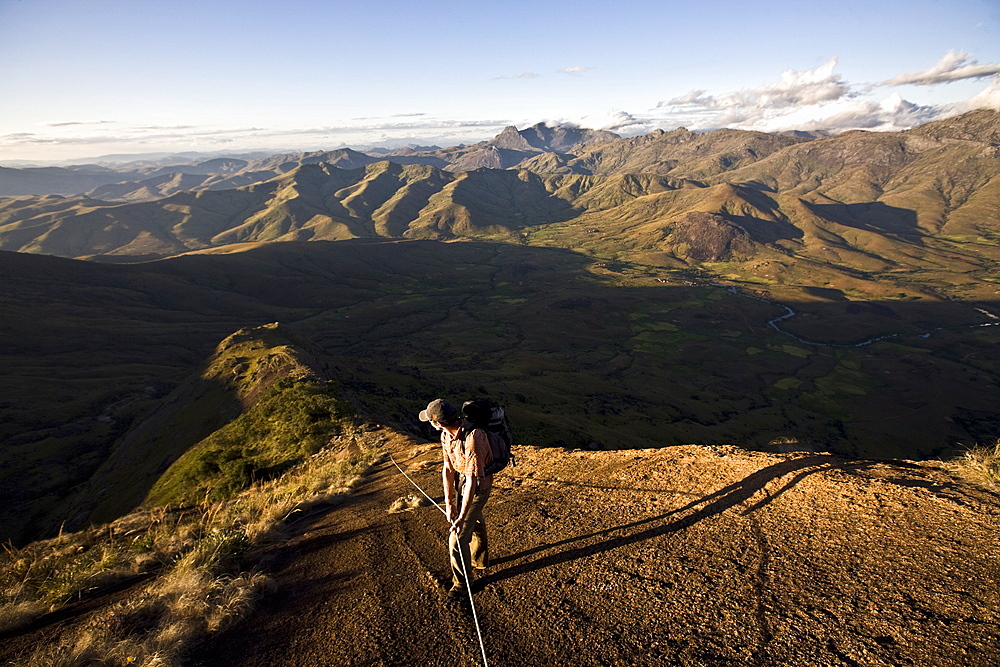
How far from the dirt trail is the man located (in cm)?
80

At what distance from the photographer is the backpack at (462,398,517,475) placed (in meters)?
8.00

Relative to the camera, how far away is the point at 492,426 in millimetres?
8148

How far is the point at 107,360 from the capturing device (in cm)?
9456

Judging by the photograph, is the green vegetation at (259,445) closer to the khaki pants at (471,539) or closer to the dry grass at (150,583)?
the dry grass at (150,583)

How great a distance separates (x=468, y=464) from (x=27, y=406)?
8365cm

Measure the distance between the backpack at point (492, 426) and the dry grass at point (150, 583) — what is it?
4.80 metres

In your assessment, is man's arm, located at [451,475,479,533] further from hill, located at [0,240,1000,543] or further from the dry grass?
hill, located at [0,240,1000,543]

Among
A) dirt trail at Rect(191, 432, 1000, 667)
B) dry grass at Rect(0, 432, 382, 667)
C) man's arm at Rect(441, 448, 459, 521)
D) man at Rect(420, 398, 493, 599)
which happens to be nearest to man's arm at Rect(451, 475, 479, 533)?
man at Rect(420, 398, 493, 599)

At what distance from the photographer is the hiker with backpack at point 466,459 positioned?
7.83 metres

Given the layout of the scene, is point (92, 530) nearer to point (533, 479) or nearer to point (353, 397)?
point (533, 479)

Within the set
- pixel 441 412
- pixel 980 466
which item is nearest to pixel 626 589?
pixel 441 412

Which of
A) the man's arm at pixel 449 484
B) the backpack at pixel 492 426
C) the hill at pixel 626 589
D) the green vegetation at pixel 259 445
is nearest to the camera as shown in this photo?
the hill at pixel 626 589

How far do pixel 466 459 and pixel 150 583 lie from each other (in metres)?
6.89

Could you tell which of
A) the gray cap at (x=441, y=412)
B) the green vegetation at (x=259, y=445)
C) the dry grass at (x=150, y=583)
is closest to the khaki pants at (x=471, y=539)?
the gray cap at (x=441, y=412)
